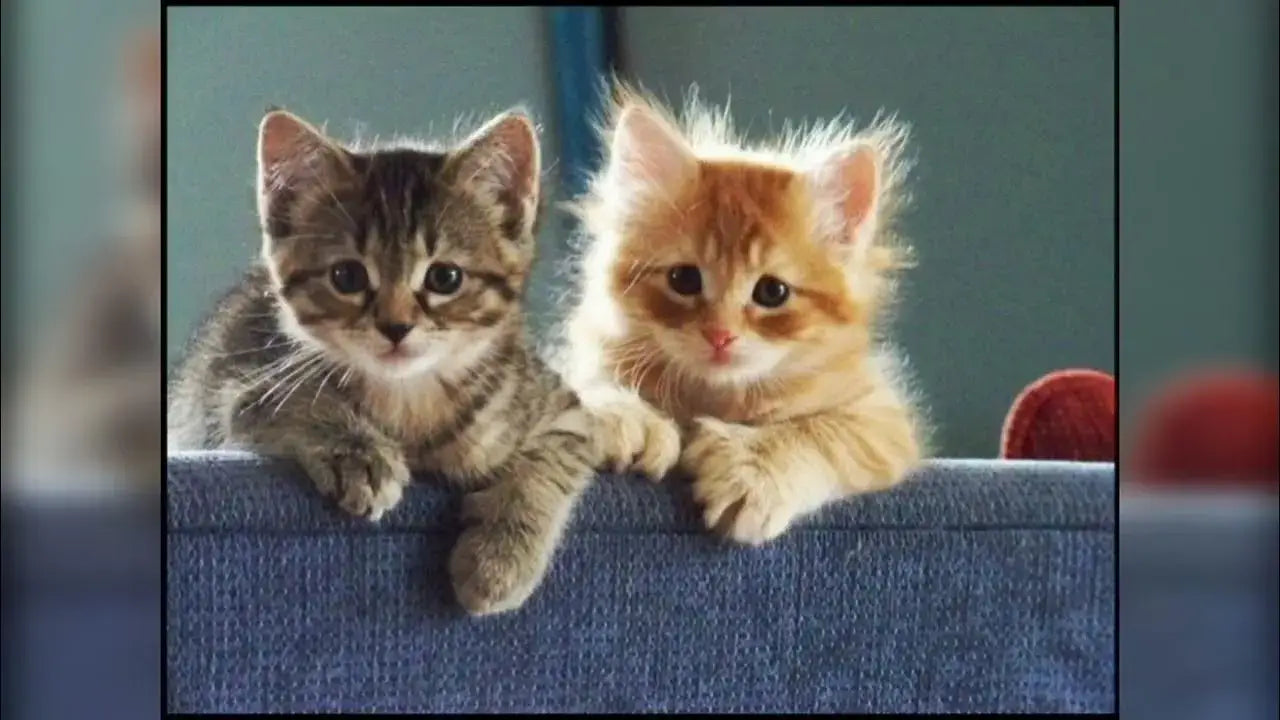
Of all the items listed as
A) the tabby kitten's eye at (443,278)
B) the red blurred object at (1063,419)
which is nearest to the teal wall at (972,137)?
the red blurred object at (1063,419)

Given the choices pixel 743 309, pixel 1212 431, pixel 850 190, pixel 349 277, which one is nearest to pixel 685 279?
pixel 743 309

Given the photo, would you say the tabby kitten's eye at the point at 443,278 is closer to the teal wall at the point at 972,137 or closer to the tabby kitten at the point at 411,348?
the tabby kitten at the point at 411,348

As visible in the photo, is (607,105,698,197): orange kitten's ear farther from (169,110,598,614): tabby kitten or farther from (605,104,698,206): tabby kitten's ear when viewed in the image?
(169,110,598,614): tabby kitten

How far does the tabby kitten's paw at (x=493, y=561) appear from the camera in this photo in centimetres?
85

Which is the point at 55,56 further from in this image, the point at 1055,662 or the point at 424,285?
the point at 1055,662

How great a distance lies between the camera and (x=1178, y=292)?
86cm

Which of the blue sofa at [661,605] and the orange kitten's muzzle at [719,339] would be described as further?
the orange kitten's muzzle at [719,339]

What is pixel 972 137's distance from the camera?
1103mm

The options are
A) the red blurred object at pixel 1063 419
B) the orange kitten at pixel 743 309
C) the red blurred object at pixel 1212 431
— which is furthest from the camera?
the red blurred object at pixel 1063 419

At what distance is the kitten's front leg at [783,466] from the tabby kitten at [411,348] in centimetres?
9

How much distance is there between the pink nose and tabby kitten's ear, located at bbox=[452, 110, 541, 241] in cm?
15

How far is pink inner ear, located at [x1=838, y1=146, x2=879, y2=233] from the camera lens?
40.0 inches

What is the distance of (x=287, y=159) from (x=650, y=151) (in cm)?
28

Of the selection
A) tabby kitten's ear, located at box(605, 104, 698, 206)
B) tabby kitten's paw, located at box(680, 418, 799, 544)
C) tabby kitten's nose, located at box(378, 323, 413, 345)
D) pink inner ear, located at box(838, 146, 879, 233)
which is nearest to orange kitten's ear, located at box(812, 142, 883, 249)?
pink inner ear, located at box(838, 146, 879, 233)
